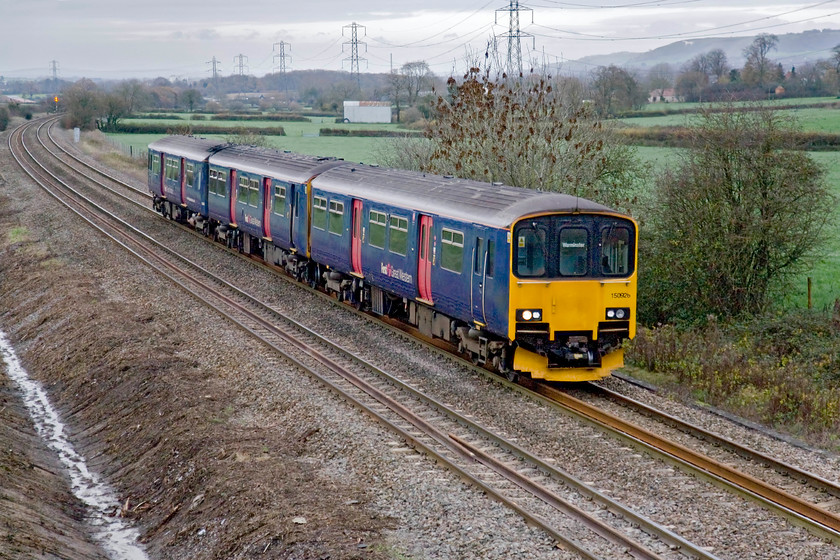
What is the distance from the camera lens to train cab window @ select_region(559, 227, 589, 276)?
563 inches

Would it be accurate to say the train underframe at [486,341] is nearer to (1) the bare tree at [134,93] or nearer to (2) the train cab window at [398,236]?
(2) the train cab window at [398,236]

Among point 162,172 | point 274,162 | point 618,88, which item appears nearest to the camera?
point 274,162

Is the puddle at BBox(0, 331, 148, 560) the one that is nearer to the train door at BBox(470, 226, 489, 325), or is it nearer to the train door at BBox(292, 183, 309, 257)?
the train door at BBox(470, 226, 489, 325)

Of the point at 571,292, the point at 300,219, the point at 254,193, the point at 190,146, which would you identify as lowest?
the point at 571,292

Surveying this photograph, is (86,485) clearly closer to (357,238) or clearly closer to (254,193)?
(357,238)

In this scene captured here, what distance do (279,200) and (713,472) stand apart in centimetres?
1498

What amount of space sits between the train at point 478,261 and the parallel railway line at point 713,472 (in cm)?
136

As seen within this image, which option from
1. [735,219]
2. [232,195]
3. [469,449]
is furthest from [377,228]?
[232,195]

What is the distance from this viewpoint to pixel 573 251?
14.4 metres

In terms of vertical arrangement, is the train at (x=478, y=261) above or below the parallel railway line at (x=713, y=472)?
above

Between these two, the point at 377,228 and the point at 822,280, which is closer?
the point at 377,228

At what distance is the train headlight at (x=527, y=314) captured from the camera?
14.1 m

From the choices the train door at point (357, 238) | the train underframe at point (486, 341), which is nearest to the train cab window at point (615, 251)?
the train underframe at point (486, 341)

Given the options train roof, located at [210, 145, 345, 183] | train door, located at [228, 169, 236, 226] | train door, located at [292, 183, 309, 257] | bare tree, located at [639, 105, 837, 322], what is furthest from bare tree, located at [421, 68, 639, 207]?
train door, located at [228, 169, 236, 226]
